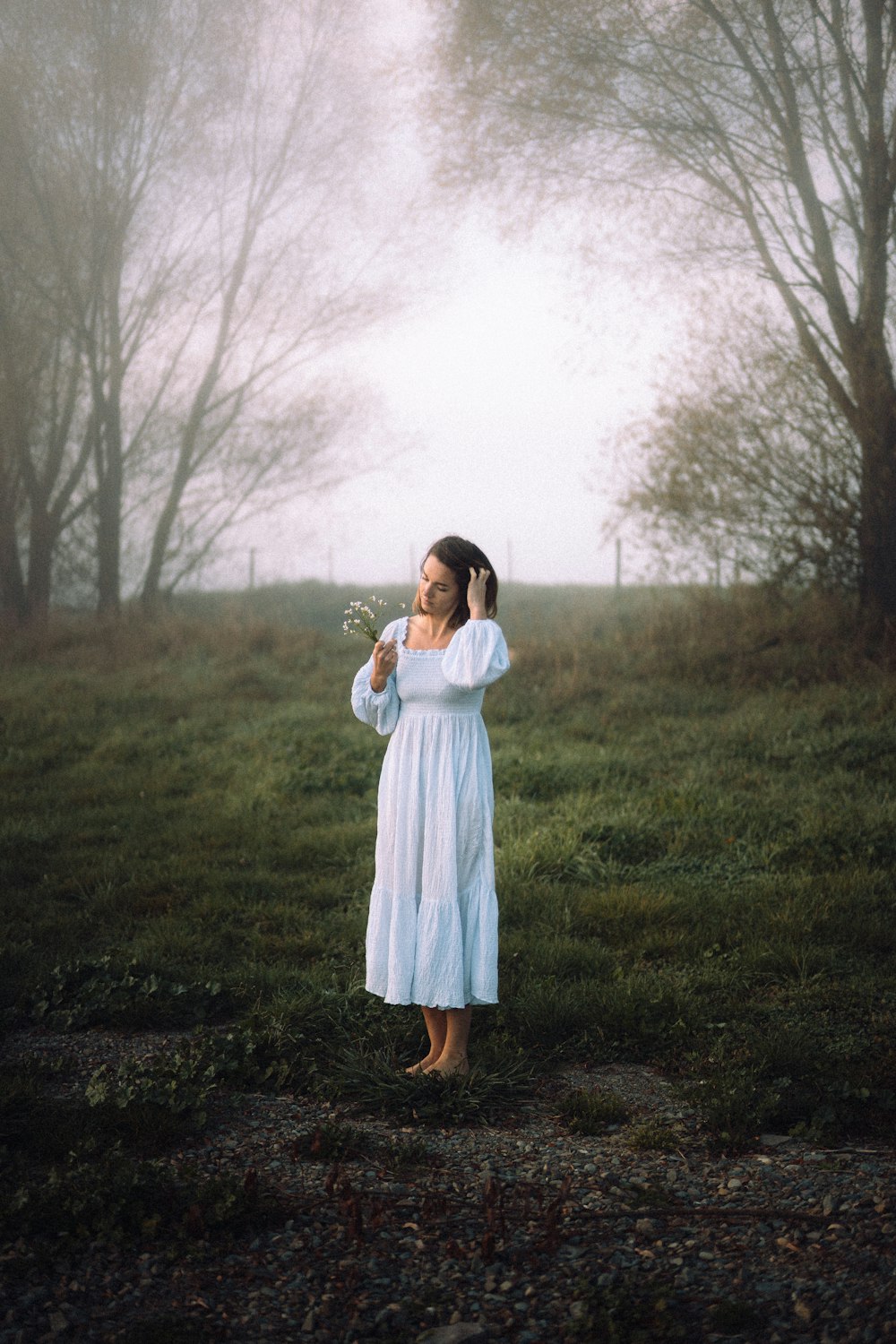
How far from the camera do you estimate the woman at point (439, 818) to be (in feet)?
14.5

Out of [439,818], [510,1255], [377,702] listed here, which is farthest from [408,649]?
[510,1255]

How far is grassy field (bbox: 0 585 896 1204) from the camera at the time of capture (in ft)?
15.5

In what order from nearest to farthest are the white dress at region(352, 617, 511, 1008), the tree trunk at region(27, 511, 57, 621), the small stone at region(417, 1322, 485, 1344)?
1. the small stone at region(417, 1322, 485, 1344)
2. the white dress at region(352, 617, 511, 1008)
3. the tree trunk at region(27, 511, 57, 621)

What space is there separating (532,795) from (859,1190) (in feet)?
18.3

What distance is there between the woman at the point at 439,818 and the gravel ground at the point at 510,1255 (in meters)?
0.59

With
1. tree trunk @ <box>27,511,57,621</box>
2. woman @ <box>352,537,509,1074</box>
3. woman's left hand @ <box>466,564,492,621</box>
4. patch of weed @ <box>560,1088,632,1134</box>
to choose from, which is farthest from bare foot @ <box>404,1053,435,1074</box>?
tree trunk @ <box>27,511,57,621</box>

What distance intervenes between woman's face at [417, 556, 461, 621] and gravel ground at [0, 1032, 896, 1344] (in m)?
2.09

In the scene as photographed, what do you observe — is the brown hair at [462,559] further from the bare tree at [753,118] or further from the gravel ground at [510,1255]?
the bare tree at [753,118]

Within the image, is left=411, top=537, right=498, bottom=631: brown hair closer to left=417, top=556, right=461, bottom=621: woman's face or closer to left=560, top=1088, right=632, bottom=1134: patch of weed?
left=417, top=556, right=461, bottom=621: woman's face

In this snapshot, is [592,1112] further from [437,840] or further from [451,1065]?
[437,840]

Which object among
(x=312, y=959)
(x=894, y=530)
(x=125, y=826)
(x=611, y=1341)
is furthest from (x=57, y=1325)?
(x=894, y=530)

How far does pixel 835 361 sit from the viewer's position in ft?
46.3

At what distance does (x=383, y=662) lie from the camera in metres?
4.54

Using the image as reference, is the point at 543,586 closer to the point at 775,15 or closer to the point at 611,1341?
the point at 775,15
